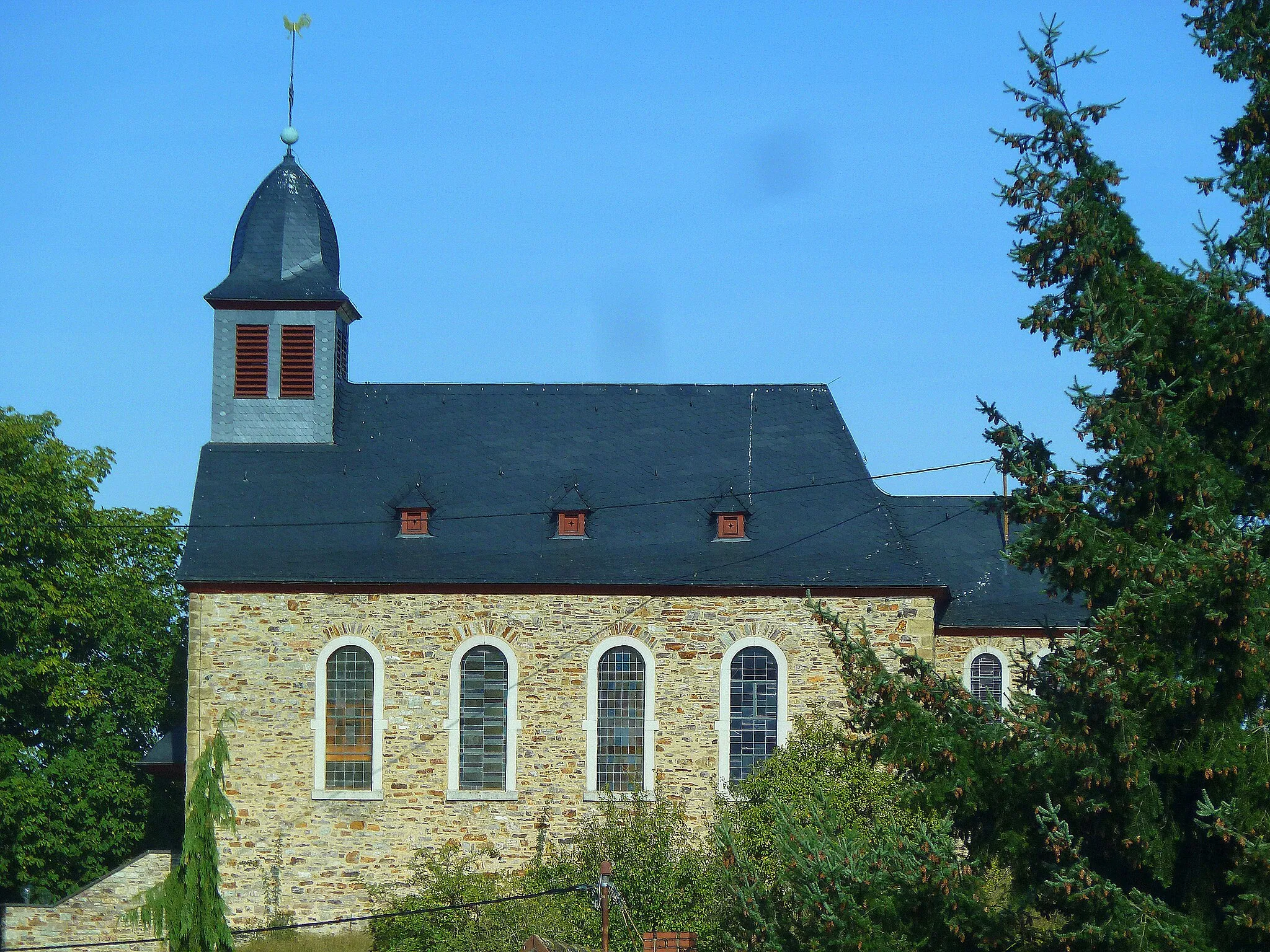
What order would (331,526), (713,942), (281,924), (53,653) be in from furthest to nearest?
1. (53,653)
2. (331,526)
3. (281,924)
4. (713,942)

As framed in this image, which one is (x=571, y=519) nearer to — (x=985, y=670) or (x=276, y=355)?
(x=276, y=355)

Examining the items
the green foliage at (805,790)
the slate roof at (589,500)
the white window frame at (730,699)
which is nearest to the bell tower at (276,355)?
the slate roof at (589,500)

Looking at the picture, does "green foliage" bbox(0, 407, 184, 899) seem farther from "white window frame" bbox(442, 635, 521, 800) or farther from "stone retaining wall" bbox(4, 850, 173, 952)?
"white window frame" bbox(442, 635, 521, 800)

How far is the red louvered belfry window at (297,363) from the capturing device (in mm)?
27109

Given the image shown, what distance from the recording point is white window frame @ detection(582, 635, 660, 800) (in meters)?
24.4

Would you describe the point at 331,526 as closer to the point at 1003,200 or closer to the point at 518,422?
the point at 518,422

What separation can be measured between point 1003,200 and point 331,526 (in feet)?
46.3

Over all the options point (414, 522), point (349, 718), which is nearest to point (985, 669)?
point (414, 522)

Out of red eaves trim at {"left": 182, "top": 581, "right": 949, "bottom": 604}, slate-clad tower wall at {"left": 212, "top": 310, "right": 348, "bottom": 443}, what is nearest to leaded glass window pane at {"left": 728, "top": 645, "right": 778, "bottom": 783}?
red eaves trim at {"left": 182, "top": 581, "right": 949, "bottom": 604}

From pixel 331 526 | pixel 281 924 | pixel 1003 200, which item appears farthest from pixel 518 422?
pixel 1003 200

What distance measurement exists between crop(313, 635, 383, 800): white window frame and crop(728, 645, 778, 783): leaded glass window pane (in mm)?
4922

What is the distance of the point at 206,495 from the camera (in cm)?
2591

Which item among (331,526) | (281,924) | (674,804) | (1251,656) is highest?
(331,526)

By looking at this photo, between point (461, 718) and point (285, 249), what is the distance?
8.27 meters
